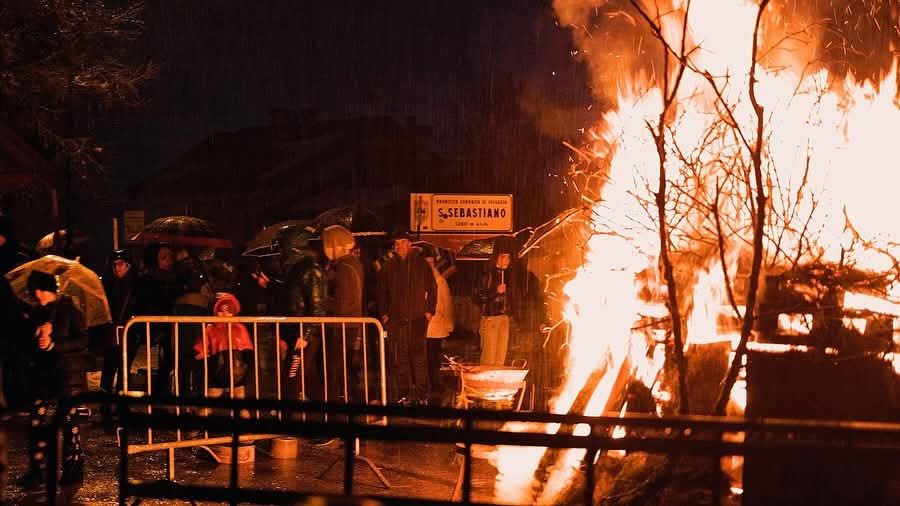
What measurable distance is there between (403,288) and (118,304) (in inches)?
152

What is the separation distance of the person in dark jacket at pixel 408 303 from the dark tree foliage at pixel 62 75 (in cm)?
899

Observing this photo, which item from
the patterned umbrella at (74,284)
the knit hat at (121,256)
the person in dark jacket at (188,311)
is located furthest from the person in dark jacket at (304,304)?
the knit hat at (121,256)

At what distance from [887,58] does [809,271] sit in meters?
2.51

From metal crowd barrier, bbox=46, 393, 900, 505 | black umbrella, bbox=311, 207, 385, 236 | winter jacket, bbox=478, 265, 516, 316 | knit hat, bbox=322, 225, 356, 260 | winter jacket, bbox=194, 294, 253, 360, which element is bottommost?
metal crowd barrier, bbox=46, 393, 900, 505

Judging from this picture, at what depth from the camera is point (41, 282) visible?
6.73 metres

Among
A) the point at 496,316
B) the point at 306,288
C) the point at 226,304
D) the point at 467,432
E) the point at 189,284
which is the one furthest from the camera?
the point at 496,316

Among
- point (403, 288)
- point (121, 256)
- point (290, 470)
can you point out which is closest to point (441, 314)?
point (403, 288)

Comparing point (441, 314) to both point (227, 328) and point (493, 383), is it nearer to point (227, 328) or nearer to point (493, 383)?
point (227, 328)

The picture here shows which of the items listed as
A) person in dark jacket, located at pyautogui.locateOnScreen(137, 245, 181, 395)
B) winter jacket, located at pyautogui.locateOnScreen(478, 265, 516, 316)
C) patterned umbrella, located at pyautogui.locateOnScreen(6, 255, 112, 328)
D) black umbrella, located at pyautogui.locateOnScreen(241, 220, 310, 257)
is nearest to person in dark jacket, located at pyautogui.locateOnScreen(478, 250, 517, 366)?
winter jacket, located at pyautogui.locateOnScreen(478, 265, 516, 316)

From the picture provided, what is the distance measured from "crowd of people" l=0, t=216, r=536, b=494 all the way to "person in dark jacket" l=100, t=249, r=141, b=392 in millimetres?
19

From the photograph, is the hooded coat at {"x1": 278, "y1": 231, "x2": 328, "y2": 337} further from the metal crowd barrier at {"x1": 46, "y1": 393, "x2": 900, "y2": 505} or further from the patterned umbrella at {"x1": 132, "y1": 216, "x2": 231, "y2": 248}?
the patterned umbrella at {"x1": 132, "y1": 216, "x2": 231, "y2": 248}

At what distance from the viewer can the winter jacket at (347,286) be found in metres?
9.62

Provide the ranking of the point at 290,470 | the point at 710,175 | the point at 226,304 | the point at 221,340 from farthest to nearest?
1. the point at 226,304
2. the point at 221,340
3. the point at 290,470
4. the point at 710,175

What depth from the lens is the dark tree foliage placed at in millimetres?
16094
